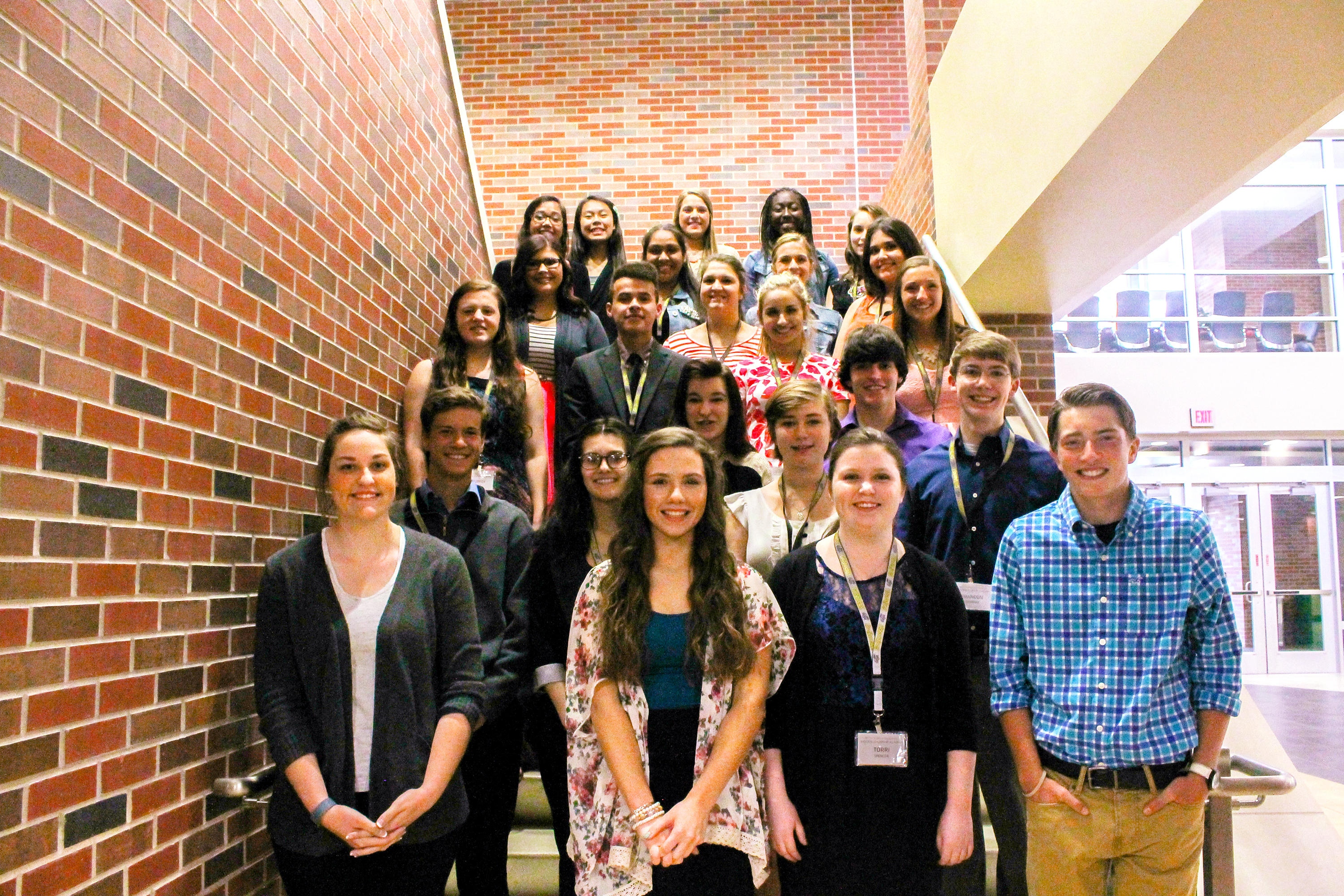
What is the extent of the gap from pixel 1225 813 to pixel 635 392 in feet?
7.28

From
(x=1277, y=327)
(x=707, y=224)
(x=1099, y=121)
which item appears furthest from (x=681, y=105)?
(x=1277, y=327)

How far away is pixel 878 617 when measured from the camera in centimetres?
228

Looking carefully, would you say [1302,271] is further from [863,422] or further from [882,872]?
[882,872]

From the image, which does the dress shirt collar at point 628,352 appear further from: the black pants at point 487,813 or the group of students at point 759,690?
the black pants at point 487,813

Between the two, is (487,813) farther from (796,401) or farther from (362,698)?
(796,401)

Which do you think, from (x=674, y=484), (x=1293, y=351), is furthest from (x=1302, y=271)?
(x=674, y=484)

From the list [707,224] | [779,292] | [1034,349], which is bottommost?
[779,292]

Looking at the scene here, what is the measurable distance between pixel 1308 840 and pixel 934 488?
1.92 metres

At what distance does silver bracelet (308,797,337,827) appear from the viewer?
218cm

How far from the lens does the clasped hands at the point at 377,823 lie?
7.11 ft

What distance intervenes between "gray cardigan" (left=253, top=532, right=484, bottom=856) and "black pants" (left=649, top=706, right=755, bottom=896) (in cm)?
47

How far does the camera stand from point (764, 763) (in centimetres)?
224

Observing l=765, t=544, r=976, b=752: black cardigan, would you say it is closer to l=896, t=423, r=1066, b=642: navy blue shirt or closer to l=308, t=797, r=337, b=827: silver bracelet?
l=896, t=423, r=1066, b=642: navy blue shirt

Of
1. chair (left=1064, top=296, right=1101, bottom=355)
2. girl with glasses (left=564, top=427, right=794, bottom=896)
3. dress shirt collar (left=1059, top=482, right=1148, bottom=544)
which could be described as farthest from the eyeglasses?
chair (left=1064, top=296, right=1101, bottom=355)
